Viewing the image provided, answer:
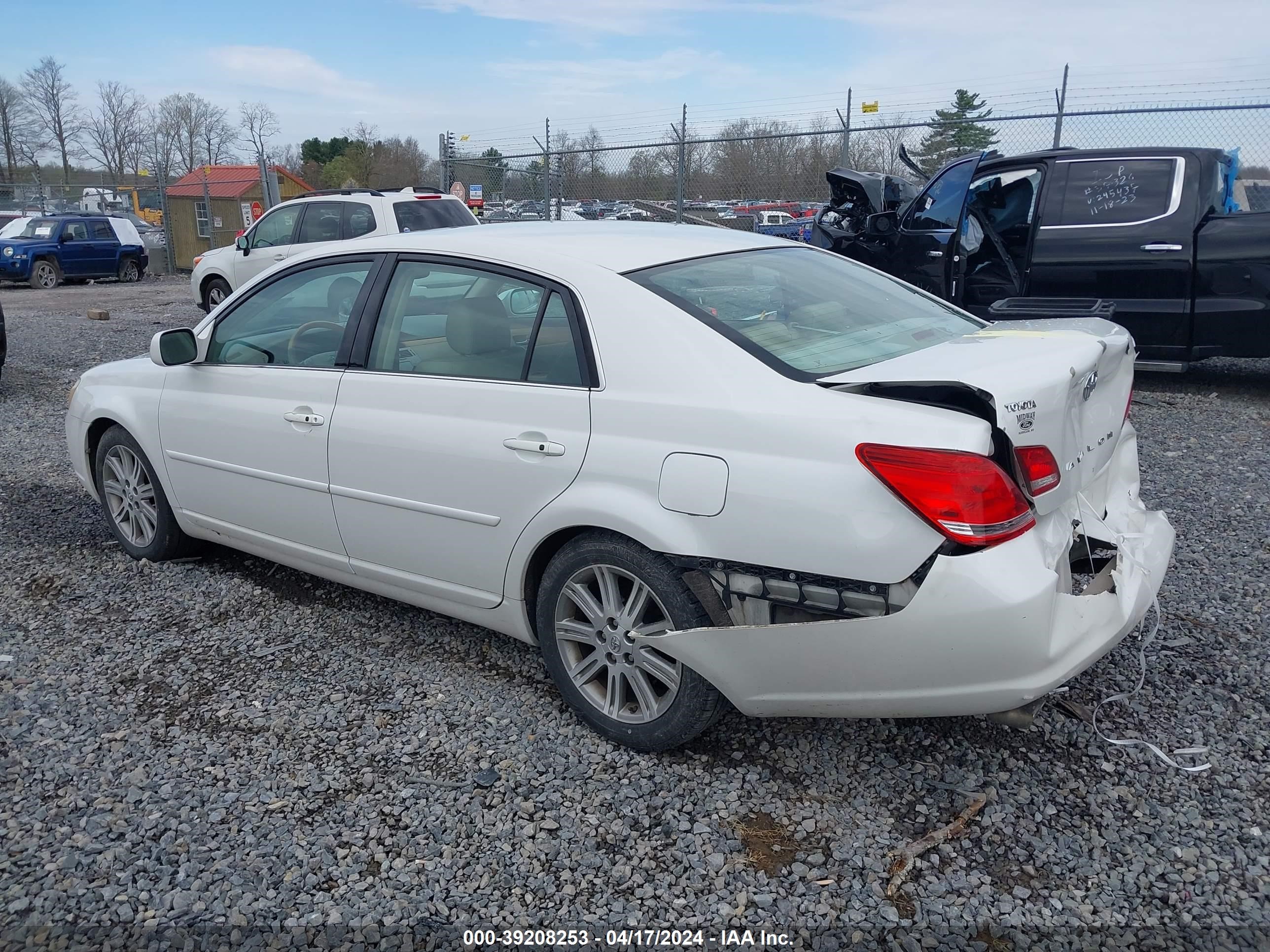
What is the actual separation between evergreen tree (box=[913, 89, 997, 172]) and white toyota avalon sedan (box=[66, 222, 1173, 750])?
9.97m

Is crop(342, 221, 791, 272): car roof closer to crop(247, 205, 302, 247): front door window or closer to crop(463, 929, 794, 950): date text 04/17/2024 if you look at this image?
crop(463, 929, 794, 950): date text 04/17/2024

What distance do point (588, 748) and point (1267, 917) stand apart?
1772 mm

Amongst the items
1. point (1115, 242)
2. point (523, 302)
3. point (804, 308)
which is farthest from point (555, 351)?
point (1115, 242)

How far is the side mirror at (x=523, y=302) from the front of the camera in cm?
316

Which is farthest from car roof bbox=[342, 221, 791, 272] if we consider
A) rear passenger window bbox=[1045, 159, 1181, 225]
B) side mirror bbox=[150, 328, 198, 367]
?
rear passenger window bbox=[1045, 159, 1181, 225]

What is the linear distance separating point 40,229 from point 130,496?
20412mm

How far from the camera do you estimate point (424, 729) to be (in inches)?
124

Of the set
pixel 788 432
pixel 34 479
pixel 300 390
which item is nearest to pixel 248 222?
pixel 34 479

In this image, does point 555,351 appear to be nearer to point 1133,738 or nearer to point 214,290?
point 1133,738

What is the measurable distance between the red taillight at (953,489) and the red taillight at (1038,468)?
0.10 meters

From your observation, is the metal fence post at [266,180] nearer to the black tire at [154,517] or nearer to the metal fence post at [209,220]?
the metal fence post at [209,220]

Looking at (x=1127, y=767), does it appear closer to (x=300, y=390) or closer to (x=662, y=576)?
(x=662, y=576)

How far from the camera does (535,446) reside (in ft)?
9.75

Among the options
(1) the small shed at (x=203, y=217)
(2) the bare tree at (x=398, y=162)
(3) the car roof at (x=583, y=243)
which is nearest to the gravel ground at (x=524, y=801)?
(3) the car roof at (x=583, y=243)
